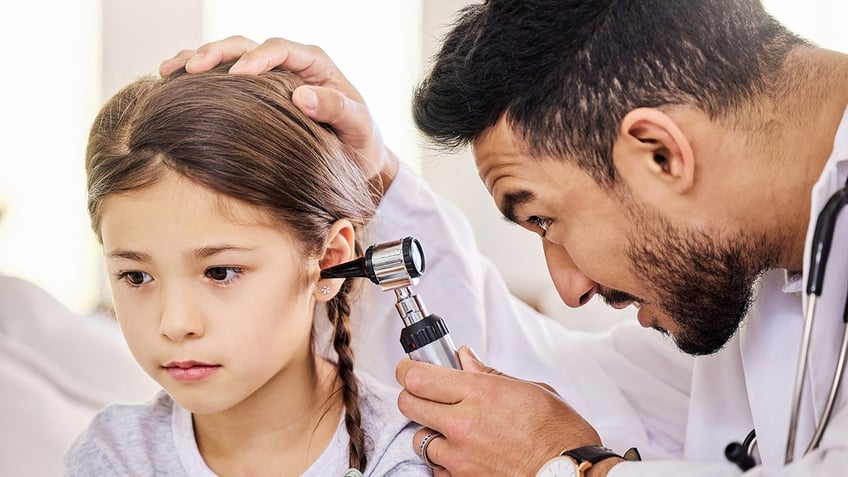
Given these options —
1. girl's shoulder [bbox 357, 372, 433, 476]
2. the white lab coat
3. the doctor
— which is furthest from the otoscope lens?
the white lab coat

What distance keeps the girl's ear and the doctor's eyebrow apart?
209 mm

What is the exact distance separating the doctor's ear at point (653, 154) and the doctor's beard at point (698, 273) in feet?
0.14

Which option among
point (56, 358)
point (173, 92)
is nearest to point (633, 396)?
point (173, 92)

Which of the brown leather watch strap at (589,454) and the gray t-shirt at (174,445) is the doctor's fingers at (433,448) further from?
the brown leather watch strap at (589,454)

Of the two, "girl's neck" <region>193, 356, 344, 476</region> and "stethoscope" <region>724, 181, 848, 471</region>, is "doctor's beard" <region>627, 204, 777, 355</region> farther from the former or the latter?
"girl's neck" <region>193, 356, 344, 476</region>

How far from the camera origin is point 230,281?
3.74 feet

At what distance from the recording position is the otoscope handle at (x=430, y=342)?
1.14 metres

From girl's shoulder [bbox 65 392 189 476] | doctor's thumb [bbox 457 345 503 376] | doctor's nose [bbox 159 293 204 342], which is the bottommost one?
girl's shoulder [bbox 65 392 189 476]

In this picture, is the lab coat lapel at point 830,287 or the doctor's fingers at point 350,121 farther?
the doctor's fingers at point 350,121

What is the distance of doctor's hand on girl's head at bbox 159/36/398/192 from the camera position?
1270 mm

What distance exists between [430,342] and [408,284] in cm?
8

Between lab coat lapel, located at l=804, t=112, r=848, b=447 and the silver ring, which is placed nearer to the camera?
lab coat lapel, located at l=804, t=112, r=848, b=447

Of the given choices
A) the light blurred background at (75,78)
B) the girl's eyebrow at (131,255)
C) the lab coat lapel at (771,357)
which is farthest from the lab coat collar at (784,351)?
Result: the light blurred background at (75,78)

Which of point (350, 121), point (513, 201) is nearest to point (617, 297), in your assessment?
point (513, 201)
